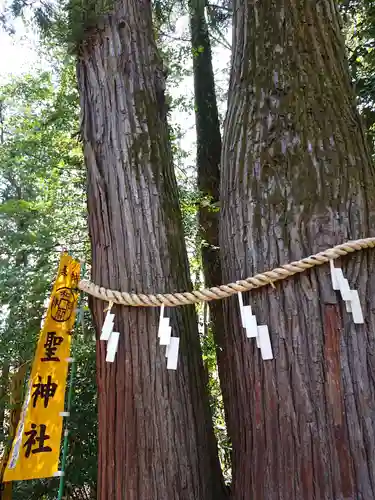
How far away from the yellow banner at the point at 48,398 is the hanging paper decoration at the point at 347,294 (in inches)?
46.0

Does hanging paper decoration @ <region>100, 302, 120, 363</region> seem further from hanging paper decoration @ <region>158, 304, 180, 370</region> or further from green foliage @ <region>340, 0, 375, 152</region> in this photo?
green foliage @ <region>340, 0, 375, 152</region>

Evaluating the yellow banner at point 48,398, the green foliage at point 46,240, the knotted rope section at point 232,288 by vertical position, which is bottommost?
the yellow banner at point 48,398

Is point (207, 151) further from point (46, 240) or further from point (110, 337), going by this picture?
point (110, 337)

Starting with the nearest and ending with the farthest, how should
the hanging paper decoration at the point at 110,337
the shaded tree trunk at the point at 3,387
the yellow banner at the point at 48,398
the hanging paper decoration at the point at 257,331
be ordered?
the hanging paper decoration at the point at 257,331 < the hanging paper decoration at the point at 110,337 < the yellow banner at the point at 48,398 < the shaded tree trunk at the point at 3,387

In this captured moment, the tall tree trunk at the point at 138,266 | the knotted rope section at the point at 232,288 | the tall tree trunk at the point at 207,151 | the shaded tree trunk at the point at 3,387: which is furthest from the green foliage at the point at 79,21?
the shaded tree trunk at the point at 3,387

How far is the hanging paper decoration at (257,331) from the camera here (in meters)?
1.35

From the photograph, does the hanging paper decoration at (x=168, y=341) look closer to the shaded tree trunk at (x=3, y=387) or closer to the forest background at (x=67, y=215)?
the forest background at (x=67, y=215)

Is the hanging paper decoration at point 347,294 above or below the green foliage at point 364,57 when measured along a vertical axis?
below

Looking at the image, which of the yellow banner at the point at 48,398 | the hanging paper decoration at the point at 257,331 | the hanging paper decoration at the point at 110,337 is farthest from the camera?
the yellow banner at the point at 48,398

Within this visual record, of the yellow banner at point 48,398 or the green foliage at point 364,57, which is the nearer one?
the yellow banner at point 48,398

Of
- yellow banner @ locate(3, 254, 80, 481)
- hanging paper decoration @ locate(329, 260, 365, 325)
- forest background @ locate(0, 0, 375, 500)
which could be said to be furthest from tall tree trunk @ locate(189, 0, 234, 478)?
hanging paper decoration @ locate(329, 260, 365, 325)

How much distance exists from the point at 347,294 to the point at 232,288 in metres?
0.35

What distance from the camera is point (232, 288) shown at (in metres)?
1.41

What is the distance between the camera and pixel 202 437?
150 centimetres
